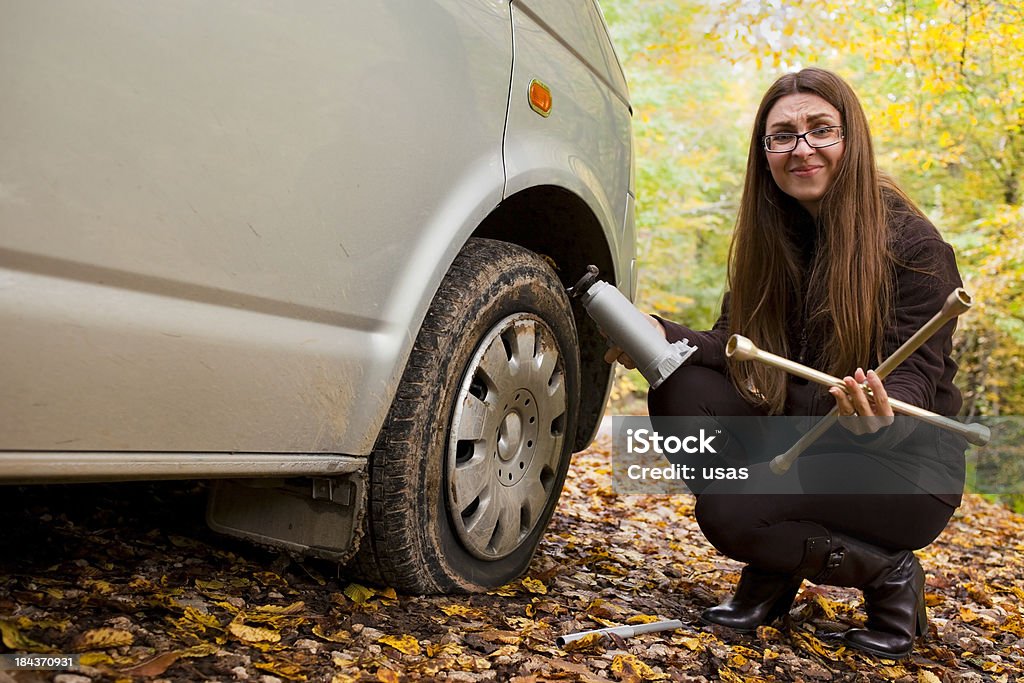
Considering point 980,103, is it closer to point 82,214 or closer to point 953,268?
point 953,268

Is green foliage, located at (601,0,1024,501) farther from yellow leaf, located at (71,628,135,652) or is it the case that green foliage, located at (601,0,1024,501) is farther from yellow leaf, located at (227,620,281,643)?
yellow leaf, located at (71,628,135,652)

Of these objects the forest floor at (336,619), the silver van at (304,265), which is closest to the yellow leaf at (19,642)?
the forest floor at (336,619)

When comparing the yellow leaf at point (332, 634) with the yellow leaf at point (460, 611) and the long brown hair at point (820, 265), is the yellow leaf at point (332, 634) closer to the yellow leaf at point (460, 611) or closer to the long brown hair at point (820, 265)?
the yellow leaf at point (460, 611)

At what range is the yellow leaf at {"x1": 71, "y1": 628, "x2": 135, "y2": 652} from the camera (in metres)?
1.48

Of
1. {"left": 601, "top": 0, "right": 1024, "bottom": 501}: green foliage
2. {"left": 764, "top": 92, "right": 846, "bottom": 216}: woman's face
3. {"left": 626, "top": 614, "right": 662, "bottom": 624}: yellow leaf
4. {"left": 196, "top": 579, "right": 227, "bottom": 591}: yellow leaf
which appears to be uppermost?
{"left": 601, "top": 0, "right": 1024, "bottom": 501}: green foliage

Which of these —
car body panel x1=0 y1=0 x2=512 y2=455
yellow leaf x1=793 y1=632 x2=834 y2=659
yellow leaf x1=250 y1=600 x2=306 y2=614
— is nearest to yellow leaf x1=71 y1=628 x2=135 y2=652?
yellow leaf x1=250 y1=600 x2=306 y2=614

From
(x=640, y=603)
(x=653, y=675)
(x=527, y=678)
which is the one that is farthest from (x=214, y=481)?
(x=640, y=603)

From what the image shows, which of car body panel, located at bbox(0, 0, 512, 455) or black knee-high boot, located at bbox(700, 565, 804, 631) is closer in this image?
car body panel, located at bbox(0, 0, 512, 455)

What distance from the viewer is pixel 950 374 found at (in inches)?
89.4

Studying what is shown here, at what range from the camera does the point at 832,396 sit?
218cm

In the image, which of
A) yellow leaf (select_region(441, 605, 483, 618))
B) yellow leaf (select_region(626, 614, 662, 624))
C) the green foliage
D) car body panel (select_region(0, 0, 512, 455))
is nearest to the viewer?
car body panel (select_region(0, 0, 512, 455))

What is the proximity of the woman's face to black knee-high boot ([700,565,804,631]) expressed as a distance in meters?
1.01

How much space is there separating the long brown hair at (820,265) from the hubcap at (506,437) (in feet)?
1.83

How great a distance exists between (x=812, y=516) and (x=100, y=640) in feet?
5.33
